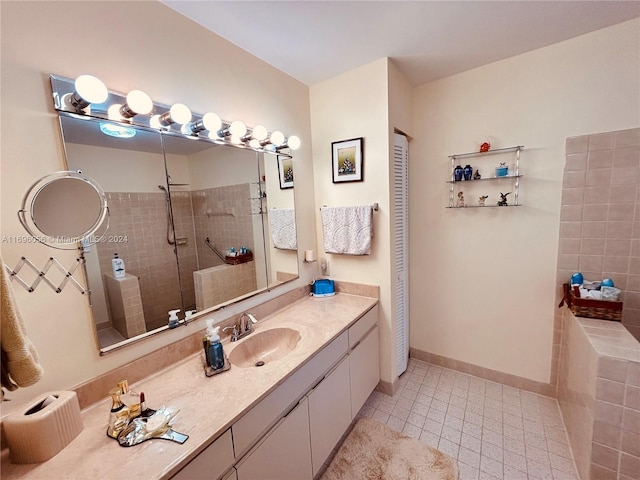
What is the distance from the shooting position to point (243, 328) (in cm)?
150

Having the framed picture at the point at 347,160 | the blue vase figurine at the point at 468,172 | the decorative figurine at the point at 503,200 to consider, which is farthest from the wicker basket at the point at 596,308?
the framed picture at the point at 347,160

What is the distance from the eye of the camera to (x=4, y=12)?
82 cm

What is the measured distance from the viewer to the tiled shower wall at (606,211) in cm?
159

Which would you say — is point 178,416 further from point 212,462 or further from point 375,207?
point 375,207

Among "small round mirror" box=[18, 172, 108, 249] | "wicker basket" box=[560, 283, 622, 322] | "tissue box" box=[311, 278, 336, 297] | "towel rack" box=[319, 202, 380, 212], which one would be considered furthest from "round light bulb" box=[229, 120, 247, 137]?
"wicker basket" box=[560, 283, 622, 322]

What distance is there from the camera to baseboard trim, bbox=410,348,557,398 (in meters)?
1.97

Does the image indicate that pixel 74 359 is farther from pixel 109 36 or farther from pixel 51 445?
pixel 109 36

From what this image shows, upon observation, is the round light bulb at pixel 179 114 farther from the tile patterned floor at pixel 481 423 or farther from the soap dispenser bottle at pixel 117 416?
the tile patterned floor at pixel 481 423

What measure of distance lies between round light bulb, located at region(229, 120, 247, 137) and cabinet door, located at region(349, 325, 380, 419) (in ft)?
4.86

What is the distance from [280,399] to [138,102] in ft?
4.45

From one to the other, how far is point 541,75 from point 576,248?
1192 millimetres

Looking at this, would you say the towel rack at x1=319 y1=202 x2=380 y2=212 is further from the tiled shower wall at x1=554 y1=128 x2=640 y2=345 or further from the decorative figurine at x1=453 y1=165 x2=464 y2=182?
the tiled shower wall at x1=554 y1=128 x2=640 y2=345

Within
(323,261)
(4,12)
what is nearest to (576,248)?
(323,261)

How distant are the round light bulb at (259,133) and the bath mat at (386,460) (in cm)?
200
